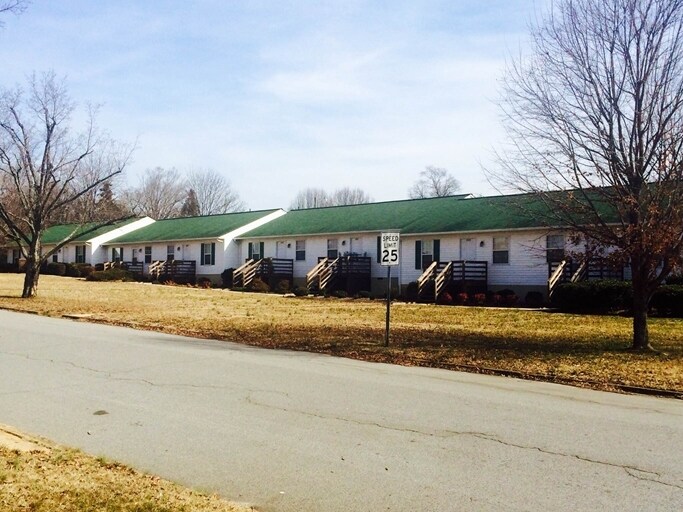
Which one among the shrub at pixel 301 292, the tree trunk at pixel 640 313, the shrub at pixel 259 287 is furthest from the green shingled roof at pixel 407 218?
the tree trunk at pixel 640 313

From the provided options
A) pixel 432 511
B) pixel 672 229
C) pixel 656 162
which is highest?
pixel 656 162

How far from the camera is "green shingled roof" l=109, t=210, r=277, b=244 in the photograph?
4777 cm

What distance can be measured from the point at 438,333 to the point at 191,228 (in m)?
37.3

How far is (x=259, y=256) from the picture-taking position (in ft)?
147

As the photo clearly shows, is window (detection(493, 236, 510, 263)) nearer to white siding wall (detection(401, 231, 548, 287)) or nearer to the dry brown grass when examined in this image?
white siding wall (detection(401, 231, 548, 287))

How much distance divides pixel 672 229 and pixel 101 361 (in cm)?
1063

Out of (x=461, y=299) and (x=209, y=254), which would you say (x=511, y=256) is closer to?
(x=461, y=299)

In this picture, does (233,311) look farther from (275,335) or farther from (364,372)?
(364,372)

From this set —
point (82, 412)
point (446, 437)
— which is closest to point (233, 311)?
point (82, 412)

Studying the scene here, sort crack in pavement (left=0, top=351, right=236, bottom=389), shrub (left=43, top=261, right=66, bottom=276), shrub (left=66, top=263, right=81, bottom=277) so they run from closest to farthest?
1. crack in pavement (left=0, top=351, right=236, bottom=389)
2. shrub (left=66, top=263, right=81, bottom=277)
3. shrub (left=43, top=261, right=66, bottom=276)

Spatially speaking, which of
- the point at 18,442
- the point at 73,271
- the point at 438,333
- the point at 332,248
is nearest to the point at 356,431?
the point at 18,442

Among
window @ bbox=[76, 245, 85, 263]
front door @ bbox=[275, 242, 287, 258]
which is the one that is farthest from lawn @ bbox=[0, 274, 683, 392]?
window @ bbox=[76, 245, 85, 263]

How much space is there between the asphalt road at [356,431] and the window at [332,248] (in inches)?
1115

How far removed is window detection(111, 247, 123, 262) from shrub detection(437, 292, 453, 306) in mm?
33634
